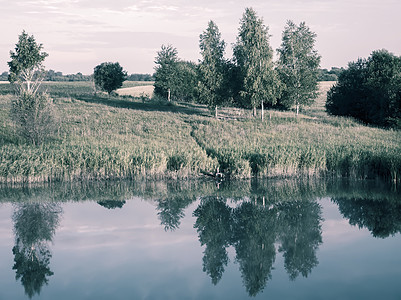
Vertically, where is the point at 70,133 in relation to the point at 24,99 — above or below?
below

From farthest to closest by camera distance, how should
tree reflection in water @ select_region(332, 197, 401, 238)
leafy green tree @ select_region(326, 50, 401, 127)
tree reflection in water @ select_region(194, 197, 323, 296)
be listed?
1. leafy green tree @ select_region(326, 50, 401, 127)
2. tree reflection in water @ select_region(332, 197, 401, 238)
3. tree reflection in water @ select_region(194, 197, 323, 296)

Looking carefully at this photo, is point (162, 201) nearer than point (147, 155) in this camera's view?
Yes

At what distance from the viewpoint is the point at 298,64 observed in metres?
54.8

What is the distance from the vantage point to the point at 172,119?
4947 centimetres

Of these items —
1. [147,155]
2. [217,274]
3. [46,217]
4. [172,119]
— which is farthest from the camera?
[172,119]

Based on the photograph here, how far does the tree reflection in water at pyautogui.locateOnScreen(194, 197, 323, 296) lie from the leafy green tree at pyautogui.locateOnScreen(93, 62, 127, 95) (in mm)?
57769

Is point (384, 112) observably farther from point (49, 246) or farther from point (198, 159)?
point (49, 246)

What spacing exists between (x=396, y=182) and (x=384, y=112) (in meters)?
30.3

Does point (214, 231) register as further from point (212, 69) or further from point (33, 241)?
point (212, 69)

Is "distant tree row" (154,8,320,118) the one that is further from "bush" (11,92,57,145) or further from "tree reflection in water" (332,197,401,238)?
"tree reflection in water" (332,197,401,238)

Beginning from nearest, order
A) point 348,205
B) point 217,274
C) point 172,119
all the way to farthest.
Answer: point 217,274
point 348,205
point 172,119

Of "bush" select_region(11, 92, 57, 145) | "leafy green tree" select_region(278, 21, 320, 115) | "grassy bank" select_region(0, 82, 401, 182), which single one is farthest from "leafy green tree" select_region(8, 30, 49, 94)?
"leafy green tree" select_region(278, 21, 320, 115)

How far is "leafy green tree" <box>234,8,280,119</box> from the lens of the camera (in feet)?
155

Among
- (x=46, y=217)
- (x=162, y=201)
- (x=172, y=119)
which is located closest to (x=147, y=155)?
(x=162, y=201)
